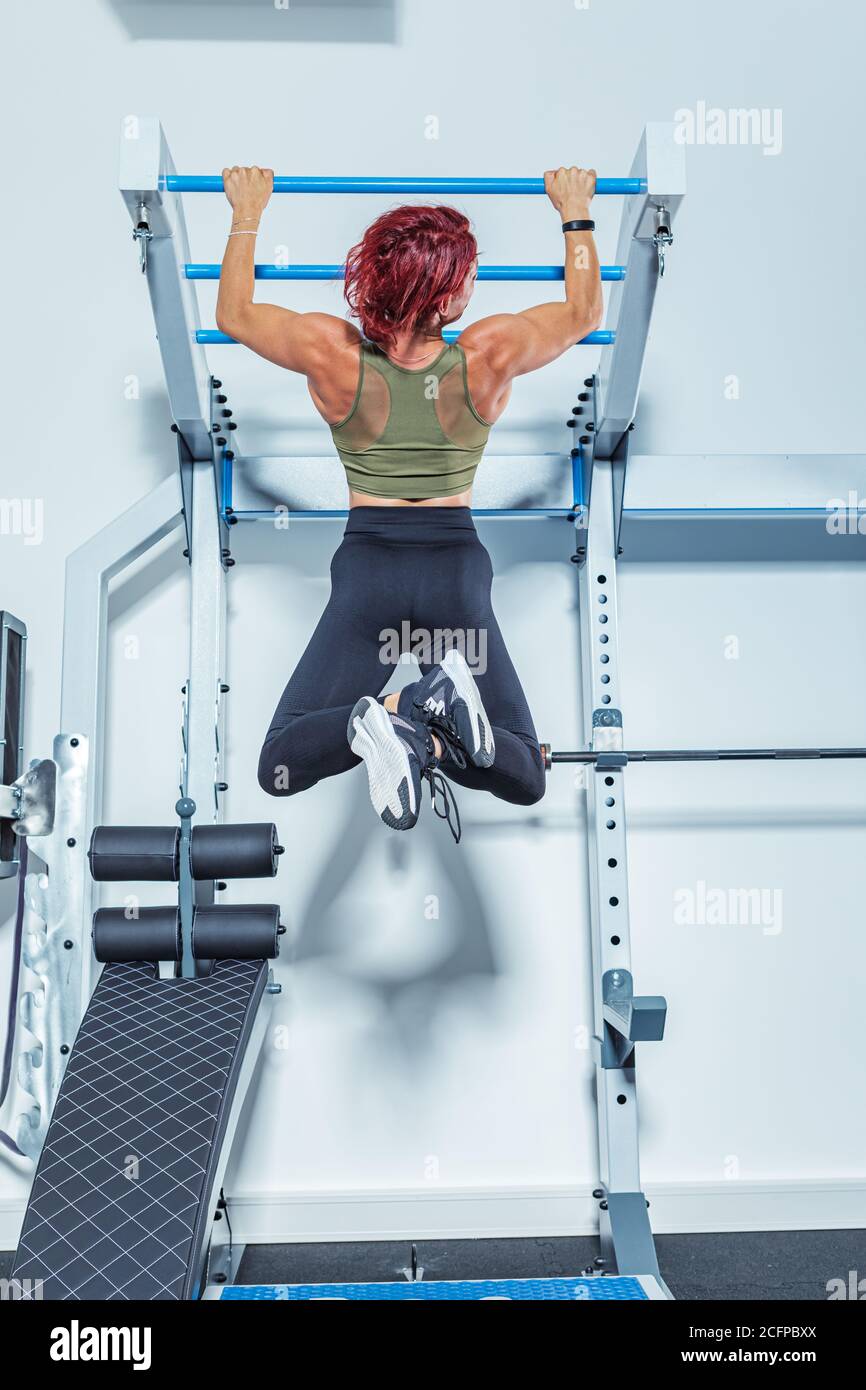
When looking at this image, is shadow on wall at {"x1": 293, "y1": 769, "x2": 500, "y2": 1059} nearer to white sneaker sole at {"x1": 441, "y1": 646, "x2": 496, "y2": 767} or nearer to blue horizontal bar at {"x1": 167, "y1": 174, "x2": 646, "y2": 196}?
white sneaker sole at {"x1": 441, "y1": 646, "x2": 496, "y2": 767}

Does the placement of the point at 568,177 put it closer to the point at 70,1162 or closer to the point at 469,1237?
the point at 70,1162

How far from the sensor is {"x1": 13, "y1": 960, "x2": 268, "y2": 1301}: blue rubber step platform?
1935mm

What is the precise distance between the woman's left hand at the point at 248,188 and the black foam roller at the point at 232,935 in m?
1.51

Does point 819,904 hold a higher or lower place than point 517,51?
lower

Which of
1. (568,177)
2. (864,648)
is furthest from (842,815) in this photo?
(568,177)

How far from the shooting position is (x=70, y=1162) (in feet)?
6.95

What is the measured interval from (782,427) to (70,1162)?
109 inches

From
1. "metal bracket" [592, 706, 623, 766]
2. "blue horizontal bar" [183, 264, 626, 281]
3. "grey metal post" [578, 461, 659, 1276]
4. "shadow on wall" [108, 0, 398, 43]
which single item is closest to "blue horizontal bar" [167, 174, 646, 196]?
"blue horizontal bar" [183, 264, 626, 281]

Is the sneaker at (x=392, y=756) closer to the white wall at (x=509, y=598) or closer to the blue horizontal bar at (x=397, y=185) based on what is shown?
the blue horizontal bar at (x=397, y=185)

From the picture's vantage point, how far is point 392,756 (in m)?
1.97

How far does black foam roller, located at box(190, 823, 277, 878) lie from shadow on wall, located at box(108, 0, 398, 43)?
101 inches

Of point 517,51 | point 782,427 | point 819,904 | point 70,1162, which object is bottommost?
point 70,1162

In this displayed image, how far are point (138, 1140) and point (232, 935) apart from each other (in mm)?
509

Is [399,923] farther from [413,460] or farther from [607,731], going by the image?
[413,460]
